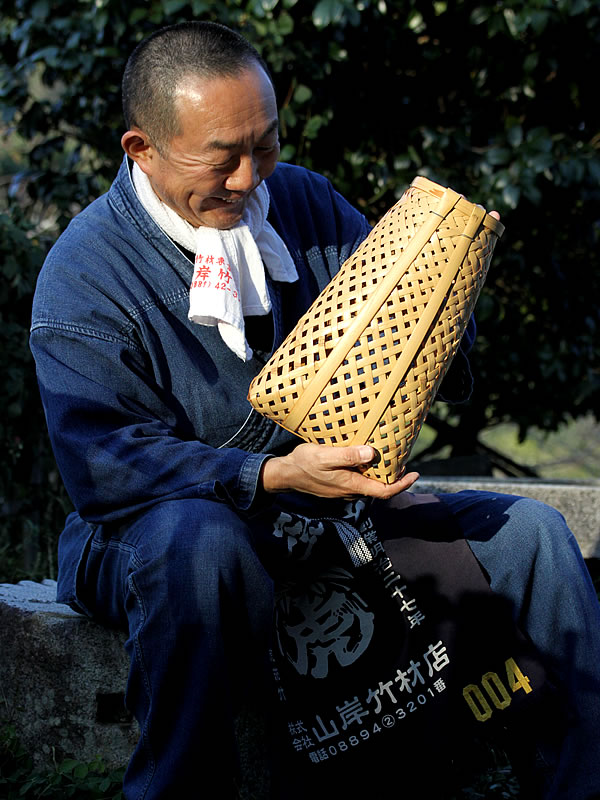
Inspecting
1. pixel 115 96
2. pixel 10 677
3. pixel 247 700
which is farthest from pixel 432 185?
pixel 115 96

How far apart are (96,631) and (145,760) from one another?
482mm

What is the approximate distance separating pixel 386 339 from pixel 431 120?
8.37 feet

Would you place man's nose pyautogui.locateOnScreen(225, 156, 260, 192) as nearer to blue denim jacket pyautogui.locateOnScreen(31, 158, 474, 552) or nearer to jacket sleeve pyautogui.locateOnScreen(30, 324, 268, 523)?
blue denim jacket pyautogui.locateOnScreen(31, 158, 474, 552)

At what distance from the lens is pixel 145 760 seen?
6.01ft

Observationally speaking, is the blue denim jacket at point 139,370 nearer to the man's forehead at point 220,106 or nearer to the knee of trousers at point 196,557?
the knee of trousers at point 196,557

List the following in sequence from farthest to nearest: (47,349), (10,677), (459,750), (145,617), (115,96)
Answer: (115,96) → (10,677) → (459,750) → (47,349) → (145,617)

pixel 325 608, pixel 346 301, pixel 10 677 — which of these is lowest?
pixel 10 677

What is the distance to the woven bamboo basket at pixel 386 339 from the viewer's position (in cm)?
184

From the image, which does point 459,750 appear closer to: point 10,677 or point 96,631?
point 96,631

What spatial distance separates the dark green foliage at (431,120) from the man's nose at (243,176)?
1.63 m

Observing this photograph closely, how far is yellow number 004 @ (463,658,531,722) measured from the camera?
2.04 metres

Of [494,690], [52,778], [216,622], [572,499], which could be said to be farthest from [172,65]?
[572,499]

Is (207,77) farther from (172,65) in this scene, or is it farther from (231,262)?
(231,262)

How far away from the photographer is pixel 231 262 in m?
2.15
